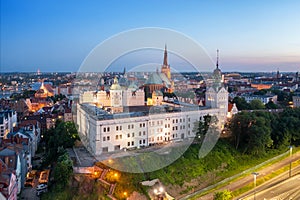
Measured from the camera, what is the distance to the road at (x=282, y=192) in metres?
26.2

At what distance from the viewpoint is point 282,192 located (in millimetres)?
27281

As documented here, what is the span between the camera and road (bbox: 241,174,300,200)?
86.0 ft

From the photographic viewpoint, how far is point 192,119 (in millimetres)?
39562

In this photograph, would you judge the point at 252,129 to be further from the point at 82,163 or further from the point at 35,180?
the point at 35,180

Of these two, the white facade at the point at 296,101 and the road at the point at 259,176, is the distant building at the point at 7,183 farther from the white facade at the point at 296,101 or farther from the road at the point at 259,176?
the white facade at the point at 296,101

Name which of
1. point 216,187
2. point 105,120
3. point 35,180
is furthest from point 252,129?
point 35,180

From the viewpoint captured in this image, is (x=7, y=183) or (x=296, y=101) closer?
(x=7, y=183)

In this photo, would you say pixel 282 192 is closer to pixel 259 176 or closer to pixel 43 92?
pixel 259 176

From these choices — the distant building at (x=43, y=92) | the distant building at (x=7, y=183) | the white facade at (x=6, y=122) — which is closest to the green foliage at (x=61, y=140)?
the distant building at (x=7, y=183)

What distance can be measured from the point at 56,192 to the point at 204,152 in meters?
17.4

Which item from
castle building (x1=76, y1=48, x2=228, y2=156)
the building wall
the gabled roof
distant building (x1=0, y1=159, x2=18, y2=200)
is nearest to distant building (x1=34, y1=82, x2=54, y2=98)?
the gabled roof

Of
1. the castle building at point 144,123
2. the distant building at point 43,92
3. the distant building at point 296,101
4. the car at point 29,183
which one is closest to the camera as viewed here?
the car at point 29,183

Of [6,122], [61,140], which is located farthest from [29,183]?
[6,122]

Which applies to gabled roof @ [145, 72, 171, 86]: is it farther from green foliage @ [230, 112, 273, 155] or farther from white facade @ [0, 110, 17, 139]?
green foliage @ [230, 112, 273, 155]
